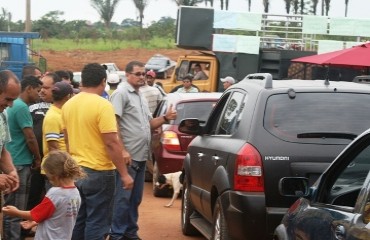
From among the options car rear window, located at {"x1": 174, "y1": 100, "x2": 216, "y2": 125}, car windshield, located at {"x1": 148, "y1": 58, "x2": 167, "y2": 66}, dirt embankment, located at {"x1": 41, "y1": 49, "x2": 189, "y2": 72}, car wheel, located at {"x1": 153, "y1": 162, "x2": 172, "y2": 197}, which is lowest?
dirt embankment, located at {"x1": 41, "y1": 49, "x2": 189, "y2": 72}

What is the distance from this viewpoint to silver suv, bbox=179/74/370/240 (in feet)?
24.5

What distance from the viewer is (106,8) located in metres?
81.2

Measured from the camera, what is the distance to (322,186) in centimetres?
563

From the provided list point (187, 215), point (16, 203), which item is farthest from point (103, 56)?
point (16, 203)

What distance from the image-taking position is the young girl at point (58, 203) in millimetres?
6672

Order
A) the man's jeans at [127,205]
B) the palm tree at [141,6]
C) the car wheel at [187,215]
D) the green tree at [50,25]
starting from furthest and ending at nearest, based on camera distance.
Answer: the palm tree at [141,6], the green tree at [50,25], the car wheel at [187,215], the man's jeans at [127,205]

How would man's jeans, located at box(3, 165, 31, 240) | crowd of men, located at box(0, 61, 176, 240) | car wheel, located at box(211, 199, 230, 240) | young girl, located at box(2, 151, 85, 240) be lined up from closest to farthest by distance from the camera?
young girl, located at box(2, 151, 85, 240), crowd of men, located at box(0, 61, 176, 240), car wheel, located at box(211, 199, 230, 240), man's jeans, located at box(3, 165, 31, 240)

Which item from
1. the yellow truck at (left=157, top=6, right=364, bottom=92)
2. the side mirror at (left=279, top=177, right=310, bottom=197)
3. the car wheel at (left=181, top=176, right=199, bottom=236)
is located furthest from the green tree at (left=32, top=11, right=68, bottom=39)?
the side mirror at (left=279, top=177, right=310, bottom=197)

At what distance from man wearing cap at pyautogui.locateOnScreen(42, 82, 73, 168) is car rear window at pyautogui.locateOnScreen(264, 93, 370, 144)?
2.45 meters

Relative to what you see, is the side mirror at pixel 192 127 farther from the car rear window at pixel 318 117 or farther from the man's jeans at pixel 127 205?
the car rear window at pixel 318 117

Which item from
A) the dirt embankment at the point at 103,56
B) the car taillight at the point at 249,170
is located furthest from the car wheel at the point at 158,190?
the dirt embankment at the point at 103,56

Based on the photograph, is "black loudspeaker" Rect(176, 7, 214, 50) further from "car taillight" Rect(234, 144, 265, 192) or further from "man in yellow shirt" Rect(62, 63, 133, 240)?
"car taillight" Rect(234, 144, 265, 192)

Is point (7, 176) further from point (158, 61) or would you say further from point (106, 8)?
point (106, 8)

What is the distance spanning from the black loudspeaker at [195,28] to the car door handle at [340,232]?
19390mm
